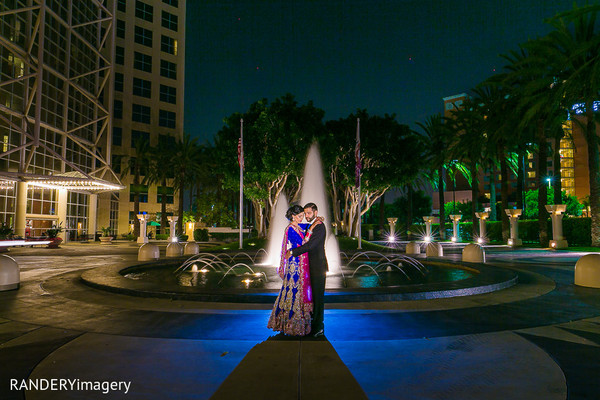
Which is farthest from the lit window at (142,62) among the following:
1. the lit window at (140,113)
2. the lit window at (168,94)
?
the lit window at (140,113)

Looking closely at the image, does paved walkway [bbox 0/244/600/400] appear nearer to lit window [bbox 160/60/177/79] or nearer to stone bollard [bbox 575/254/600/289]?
stone bollard [bbox 575/254/600/289]

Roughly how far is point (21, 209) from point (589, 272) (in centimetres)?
4207

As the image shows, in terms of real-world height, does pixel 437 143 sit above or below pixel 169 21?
below

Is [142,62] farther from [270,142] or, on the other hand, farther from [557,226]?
[557,226]

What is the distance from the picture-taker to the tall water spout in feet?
64.2

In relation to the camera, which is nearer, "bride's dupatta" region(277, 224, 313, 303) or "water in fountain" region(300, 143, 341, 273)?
"bride's dupatta" region(277, 224, 313, 303)

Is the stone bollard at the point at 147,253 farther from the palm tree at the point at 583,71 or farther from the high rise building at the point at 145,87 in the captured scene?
the high rise building at the point at 145,87

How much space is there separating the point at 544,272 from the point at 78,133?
1970 inches

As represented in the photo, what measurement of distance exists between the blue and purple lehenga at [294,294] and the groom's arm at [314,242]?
0.18 metres

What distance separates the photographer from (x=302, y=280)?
5699mm

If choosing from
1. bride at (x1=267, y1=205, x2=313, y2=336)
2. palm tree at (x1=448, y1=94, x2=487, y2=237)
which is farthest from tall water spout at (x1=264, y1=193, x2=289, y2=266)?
palm tree at (x1=448, y1=94, x2=487, y2=237)

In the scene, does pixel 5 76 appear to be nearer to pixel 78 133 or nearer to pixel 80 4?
pixel 78 133

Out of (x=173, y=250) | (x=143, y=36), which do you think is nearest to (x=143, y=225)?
(x=173, y=250)

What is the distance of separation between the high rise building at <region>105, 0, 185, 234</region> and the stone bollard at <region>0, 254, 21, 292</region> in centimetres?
4908
